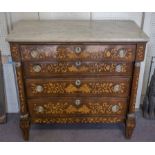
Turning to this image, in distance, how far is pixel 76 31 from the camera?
1695mm

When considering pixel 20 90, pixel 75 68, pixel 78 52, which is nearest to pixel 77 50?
pixel 78 52

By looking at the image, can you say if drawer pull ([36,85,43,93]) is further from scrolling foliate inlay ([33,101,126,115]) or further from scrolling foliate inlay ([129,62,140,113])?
scrolling foliate inlay ([129,62,140,113])

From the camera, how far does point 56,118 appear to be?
1.92m

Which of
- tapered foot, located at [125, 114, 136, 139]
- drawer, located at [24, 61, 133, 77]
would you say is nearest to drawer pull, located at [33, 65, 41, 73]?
drawer, located at [24, 61, 133, 77]

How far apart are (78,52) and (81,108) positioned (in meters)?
0.52

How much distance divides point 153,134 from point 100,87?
809 mm

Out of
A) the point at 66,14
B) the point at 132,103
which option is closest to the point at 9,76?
the point at 66,14

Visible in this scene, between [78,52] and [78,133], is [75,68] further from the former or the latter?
[78,133]

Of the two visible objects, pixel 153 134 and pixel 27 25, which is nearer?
pixel 27 25

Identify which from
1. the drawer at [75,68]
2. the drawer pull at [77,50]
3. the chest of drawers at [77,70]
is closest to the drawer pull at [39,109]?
the chest of drawers at [77,70]

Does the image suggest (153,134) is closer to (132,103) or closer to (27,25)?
(132,103)

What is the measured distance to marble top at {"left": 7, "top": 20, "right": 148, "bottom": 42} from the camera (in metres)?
1.56

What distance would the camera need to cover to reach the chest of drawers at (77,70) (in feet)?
5.25

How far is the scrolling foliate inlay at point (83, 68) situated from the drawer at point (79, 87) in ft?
0.23
